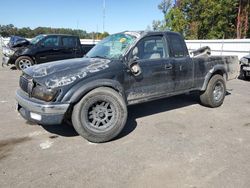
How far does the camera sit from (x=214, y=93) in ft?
21.1

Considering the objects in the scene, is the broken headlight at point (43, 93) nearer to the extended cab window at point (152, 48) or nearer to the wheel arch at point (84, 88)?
the wheel arch at point (84, 88)

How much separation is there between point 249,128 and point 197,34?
28194mm

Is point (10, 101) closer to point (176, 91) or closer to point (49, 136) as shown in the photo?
point (49, 136)

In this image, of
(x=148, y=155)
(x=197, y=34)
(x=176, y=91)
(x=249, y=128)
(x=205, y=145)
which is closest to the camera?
(x=148, y=155)

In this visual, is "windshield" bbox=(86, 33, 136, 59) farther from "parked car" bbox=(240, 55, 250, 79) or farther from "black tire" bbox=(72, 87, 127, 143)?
"parked car" bbox=(240, 55, 250, 79)

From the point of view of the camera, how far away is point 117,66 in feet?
14.9

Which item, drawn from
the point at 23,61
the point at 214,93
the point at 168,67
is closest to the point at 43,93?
Answer: the point at 168,67

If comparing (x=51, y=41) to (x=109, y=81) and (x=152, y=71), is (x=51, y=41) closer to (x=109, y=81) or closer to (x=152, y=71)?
(x=152, y=71)

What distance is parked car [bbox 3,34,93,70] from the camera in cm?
1233

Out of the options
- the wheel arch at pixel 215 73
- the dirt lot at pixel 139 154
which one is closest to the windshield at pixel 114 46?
the dirt lot at pixel 139 154

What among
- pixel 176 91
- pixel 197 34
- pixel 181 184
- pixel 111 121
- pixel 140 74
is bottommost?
pixel 181 184

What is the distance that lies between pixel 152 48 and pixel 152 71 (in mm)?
545

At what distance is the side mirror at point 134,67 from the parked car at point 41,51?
878cm

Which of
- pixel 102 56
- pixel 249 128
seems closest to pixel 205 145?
pixel 249 128
